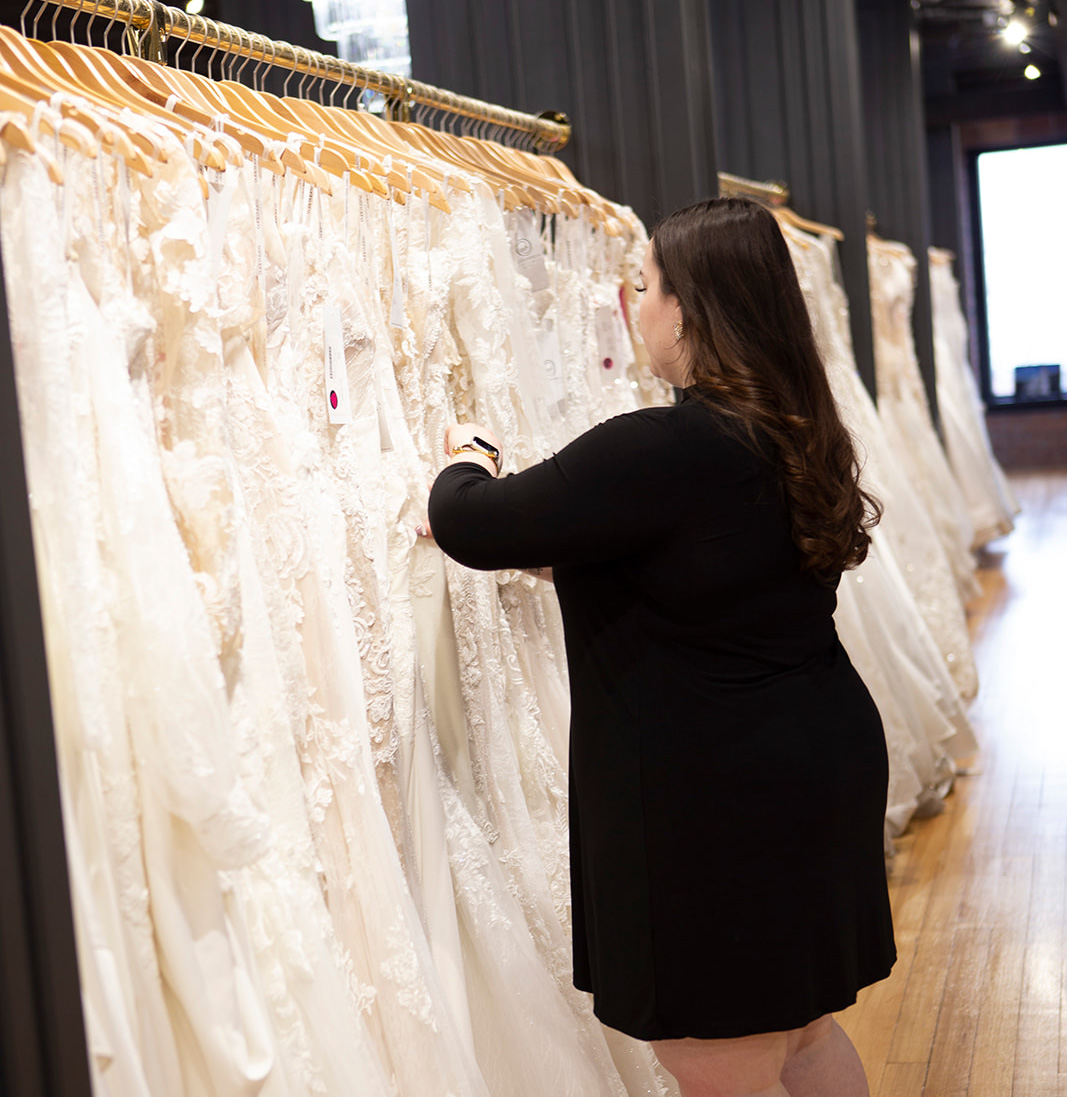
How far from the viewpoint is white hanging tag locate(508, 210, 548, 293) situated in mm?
2678

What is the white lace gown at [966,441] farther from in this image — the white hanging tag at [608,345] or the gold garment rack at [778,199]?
the white hanging tag at [608,345]

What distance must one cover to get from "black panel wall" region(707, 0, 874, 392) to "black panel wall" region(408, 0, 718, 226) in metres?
1.85

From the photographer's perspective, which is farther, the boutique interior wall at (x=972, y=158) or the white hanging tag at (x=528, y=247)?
the boutique interior wall at (x=972, y=158)

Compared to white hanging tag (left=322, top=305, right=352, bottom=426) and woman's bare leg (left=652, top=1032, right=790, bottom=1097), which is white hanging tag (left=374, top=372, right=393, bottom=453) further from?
woman's bare leg (left=652, top=1032, right=790, bottom=1097)

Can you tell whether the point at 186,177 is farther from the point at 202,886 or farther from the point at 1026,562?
the point at 1026,562

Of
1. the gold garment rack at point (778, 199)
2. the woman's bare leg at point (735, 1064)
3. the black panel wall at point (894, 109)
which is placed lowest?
the woman's bare leg at point (735, 1064)

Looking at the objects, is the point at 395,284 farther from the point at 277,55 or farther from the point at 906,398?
the point at 906,398

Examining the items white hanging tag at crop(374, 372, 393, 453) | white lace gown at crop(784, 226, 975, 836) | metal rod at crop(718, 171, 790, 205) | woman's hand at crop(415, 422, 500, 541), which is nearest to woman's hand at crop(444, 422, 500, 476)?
woman's hand at crop(415, 422, 500, 541)

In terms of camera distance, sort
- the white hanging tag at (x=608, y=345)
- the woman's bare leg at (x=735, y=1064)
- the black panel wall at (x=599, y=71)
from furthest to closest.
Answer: the black panel wall at (x=599, y=71) → the white hanging tag at (x=608, y=345) → the woman's bare leg at (x=735, y=1064)

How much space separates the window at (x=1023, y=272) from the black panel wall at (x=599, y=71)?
11.1 metres

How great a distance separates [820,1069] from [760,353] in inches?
42.0

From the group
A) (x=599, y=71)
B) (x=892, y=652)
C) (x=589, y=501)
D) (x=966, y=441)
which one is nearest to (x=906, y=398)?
(x=966, y=441)

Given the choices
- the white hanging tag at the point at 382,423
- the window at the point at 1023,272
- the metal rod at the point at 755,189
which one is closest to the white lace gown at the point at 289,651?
the white hanging tag at the point at 382,423

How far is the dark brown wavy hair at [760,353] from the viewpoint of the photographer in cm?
171
